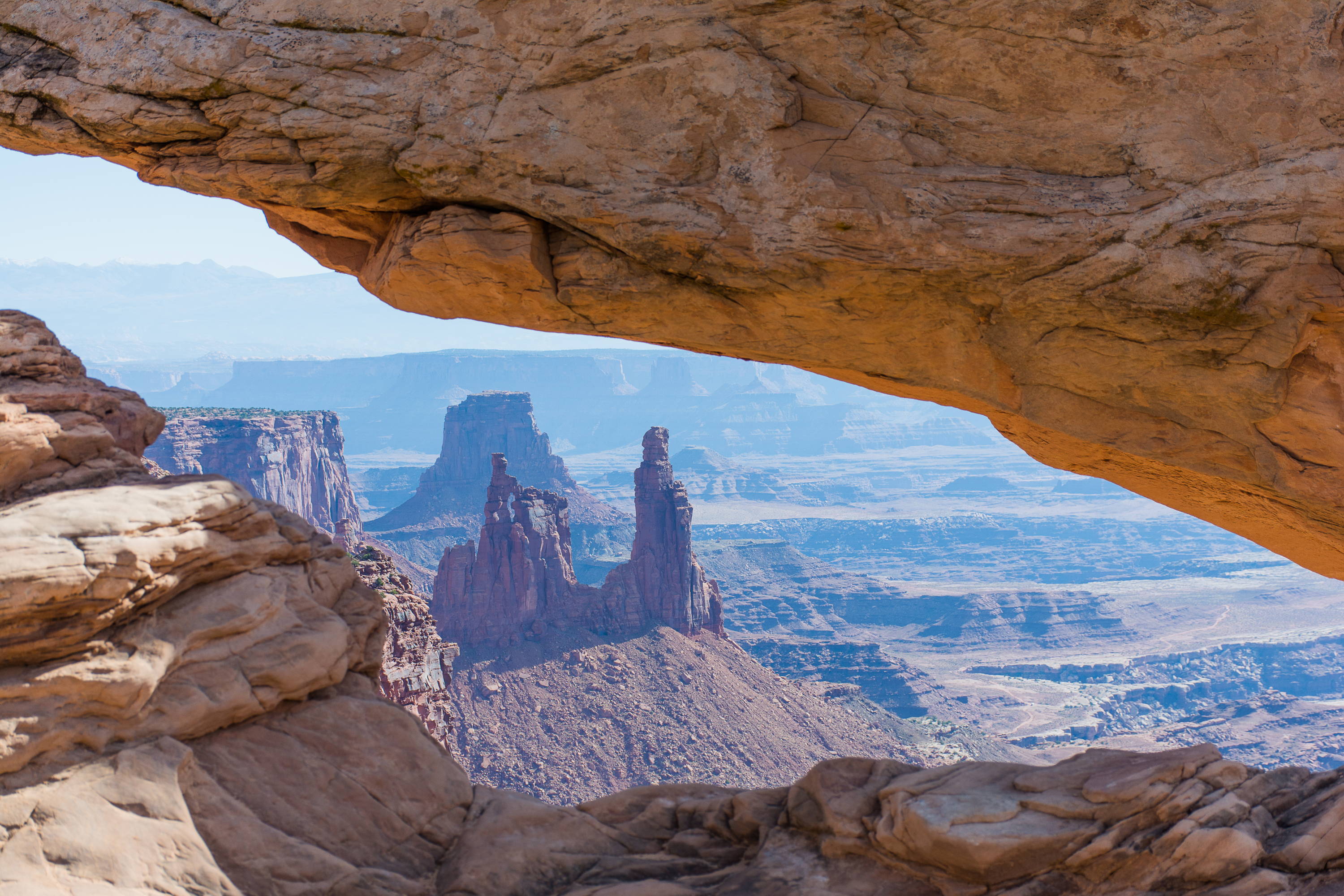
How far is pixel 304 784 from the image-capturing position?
1165 cm

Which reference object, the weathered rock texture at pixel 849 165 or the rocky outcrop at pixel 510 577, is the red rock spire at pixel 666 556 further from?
the weathered rock texture at pixel 849 165

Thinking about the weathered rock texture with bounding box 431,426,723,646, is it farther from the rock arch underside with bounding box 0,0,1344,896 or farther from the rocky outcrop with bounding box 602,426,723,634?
the rock arch underside with bounding box 0,0,1344,896

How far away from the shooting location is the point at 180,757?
1052cm

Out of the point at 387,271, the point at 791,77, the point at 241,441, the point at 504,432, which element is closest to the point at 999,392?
the point at 791,77

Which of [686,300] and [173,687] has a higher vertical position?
[686,300]

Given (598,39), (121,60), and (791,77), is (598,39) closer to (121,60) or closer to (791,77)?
(791,77)

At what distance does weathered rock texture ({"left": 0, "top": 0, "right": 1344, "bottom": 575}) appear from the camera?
10805 millimetres

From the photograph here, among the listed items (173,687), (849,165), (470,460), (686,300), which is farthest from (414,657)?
(470,460)

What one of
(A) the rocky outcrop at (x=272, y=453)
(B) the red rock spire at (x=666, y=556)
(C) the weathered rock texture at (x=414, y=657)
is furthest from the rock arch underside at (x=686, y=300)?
(A) the rocky outcrop at (x=272, y=453)

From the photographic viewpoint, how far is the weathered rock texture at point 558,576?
89.6m

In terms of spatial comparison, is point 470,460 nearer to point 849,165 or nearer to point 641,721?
point 641,721

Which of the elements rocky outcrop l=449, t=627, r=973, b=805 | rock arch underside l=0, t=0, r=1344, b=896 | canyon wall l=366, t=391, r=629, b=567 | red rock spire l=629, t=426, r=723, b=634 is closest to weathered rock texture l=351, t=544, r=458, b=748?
rocky outcrop l=449, t=627, r=973, b=805

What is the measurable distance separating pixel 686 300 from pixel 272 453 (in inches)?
4566

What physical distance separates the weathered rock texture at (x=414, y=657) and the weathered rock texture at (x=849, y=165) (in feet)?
139
